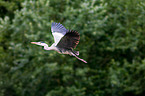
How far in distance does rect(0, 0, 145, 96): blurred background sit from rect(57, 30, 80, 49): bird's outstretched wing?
5352mm

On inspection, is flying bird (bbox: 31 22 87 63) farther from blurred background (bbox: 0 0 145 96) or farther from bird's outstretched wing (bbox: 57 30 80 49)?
blurred background (bbox: 0 0 145 96)

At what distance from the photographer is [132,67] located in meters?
8.53

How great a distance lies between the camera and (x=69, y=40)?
2.45m

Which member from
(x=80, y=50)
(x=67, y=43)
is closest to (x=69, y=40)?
(x=67, y=43)

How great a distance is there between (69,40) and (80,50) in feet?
19.6

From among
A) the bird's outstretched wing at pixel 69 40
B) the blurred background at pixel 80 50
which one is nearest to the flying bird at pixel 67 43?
the bird's outstretched wing at pixel 69 40

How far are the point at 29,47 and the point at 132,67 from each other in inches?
154

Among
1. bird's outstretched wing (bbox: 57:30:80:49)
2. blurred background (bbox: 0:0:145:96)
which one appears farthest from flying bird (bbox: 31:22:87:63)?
blurred background (bbox: 0:0:145:96)

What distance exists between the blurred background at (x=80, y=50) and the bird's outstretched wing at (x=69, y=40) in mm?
5352

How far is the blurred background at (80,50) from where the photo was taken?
8.38 metres

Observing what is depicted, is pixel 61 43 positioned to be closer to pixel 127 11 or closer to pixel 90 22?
pixel 90 22

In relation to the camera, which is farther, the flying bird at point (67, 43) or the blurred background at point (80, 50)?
the blurred background at point (80, 50)

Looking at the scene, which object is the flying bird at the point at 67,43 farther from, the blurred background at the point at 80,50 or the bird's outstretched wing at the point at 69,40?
the blurred background at the point at 80,50

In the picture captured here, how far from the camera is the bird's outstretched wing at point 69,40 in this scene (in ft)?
7.72
